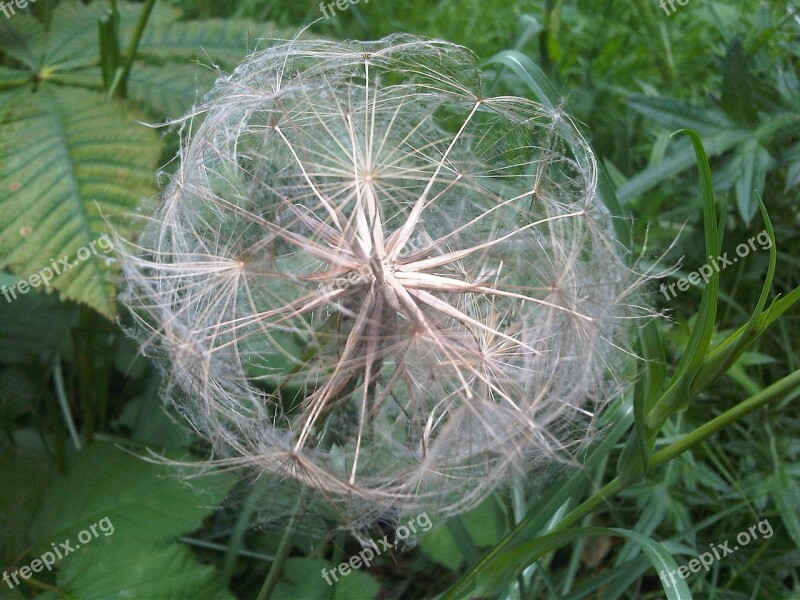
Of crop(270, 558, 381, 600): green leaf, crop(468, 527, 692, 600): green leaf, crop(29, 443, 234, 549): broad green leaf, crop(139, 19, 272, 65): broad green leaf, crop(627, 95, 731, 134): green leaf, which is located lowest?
crop(270, 558, 381, 600): green leaf

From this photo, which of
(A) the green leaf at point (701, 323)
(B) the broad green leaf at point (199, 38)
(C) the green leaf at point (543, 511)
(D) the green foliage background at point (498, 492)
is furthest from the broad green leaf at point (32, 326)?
(A) the green leaf at point (701, 323)

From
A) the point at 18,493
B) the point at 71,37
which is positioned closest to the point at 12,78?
the point at 71,37

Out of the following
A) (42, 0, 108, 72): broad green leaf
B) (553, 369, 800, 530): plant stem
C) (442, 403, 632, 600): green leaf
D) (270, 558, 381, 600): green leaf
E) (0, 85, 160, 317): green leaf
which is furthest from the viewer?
(42, 0, 108, 72): broad green leaf

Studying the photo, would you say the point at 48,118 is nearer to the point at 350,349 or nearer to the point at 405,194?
the point at 405,194

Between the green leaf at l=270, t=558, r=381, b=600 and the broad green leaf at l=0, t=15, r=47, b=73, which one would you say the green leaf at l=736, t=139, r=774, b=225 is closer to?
the green leaf at l=270, t=558, r=381, b=600

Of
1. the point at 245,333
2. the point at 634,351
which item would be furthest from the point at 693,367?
the point at 245,333

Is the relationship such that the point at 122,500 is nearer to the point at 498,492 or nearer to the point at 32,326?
the point at 32,326

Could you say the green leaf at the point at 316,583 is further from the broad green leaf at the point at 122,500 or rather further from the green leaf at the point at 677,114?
the green leaf at the point at 677,114

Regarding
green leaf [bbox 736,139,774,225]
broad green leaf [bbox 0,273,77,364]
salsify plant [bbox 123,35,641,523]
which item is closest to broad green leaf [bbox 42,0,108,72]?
broad green leaf [bbox 0,273,77,364]
